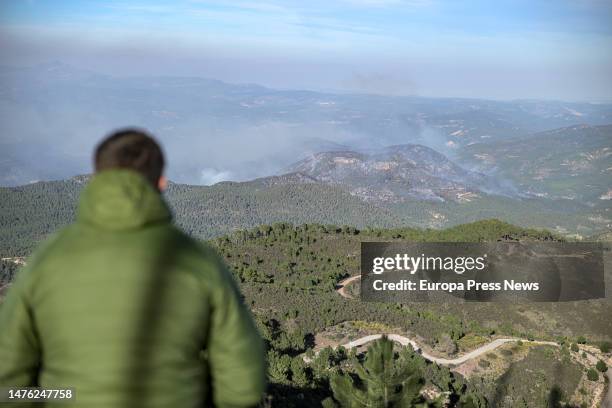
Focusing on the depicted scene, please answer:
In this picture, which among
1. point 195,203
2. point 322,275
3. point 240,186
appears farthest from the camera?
point 240,186

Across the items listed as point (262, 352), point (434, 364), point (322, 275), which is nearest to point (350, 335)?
point (434, 364)

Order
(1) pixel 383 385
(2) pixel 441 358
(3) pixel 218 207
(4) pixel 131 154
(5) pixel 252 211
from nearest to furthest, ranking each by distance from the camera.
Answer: (4) pixel 131 154, (1) pixel 383 385, (2) pixel 441 358, (5) pixel 252 211, (3) pixel 218 207

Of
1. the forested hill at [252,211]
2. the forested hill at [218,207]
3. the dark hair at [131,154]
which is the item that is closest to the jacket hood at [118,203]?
the dark hair at [131,154]

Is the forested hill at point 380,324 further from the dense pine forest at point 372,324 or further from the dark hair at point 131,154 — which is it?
the dark hair at point 131,154

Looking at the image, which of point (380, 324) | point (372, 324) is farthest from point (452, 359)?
point (372, 324)

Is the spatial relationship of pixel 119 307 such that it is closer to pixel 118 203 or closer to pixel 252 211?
pixel 118 203

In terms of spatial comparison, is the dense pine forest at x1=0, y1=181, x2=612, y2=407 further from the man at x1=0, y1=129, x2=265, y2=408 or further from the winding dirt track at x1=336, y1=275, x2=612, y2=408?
the man at x1=0, y1=129, x2=265, y2=408

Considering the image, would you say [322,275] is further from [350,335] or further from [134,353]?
[134,353]
